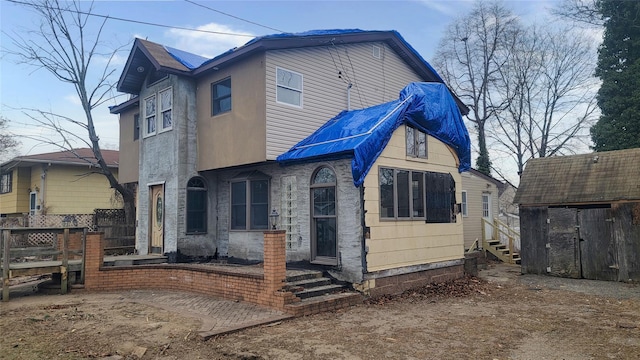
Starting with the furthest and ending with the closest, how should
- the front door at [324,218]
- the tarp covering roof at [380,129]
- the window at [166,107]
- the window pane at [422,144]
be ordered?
the window at [166,107]
the window pane at [422,144]
the front door at [324,218]
the tarp covering roof at [380,129]

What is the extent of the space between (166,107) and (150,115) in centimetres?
108

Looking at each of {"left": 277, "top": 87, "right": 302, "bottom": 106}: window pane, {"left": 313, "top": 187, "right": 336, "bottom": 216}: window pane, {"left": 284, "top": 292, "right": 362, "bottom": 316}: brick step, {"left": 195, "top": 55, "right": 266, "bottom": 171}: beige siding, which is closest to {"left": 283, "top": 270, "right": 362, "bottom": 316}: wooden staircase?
{"left": 284, "top": 292, "right": 362, "bottom": 316}: brick step

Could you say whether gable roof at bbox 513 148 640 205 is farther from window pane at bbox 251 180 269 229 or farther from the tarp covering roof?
window pane at bbox 251 180 269 229

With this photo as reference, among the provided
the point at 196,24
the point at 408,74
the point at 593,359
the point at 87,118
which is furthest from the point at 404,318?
the point at 87,118

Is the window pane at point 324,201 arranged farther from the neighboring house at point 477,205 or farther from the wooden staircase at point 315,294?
the neighboring house at point 477,205

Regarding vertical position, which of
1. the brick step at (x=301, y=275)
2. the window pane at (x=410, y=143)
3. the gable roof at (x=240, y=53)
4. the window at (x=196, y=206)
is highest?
the gable roof at (x=240, y=53)

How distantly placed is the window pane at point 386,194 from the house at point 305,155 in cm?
4

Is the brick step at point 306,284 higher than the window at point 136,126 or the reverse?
the reverse

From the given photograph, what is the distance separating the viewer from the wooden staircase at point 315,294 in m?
8.00

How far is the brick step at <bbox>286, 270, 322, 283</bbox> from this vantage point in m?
9.08

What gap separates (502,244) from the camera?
18641 mm

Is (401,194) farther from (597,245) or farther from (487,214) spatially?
(487,214)

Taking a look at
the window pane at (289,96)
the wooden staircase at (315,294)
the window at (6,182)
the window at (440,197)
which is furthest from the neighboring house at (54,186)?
the window at (440,197)

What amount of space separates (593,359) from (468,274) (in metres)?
7.06
